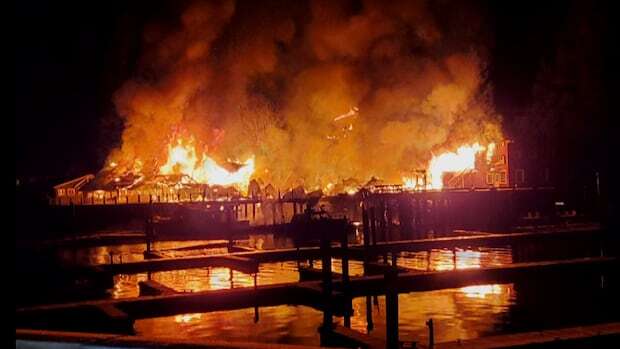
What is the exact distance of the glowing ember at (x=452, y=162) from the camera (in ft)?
151

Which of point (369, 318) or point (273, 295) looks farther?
point (273, 295)

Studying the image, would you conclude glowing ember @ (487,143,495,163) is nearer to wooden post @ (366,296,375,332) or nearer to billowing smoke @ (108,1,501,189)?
billowing smoke @ (108,1,501,189)

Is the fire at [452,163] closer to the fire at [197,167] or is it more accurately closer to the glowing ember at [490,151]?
the glowing ember at [490,151]

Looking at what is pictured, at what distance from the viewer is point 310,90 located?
52.3 metres

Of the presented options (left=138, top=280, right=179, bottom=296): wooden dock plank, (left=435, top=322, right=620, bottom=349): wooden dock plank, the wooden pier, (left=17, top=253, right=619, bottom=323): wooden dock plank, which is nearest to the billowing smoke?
the wooden pier

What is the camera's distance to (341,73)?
5200 cm

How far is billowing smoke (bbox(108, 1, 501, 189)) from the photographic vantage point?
157ft

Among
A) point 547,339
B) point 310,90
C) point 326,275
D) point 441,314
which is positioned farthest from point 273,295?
point 310,90

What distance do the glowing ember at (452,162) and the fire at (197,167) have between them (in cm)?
1106

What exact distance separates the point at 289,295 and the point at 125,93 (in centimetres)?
3411

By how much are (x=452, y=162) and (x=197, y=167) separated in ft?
49.8

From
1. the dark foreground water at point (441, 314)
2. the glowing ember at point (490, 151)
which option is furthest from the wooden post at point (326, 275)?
the glowing ember at point (490, 151)

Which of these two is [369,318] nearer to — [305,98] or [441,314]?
[441,314]

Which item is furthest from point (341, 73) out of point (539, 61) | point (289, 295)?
point (289, 295)
